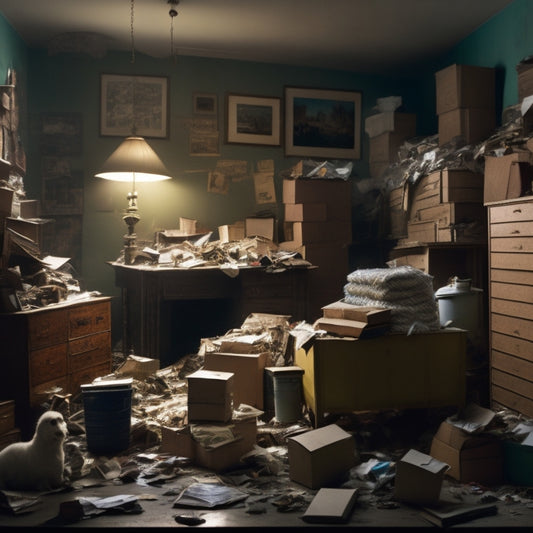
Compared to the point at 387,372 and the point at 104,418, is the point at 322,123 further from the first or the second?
the point at 104,418

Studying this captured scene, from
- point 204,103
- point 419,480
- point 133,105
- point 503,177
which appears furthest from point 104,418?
point 204,103

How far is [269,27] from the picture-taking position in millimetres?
5125

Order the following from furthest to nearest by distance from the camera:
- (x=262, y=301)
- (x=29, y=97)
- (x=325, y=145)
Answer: (x=325, y=145)
(x=29, y=97)
(x=262, y=301)

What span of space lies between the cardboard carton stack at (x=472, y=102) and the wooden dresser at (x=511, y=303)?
1.17 metres

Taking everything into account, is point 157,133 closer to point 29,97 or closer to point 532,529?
point 29,97

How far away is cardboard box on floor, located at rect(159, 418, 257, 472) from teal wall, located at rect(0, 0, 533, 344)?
2931mm

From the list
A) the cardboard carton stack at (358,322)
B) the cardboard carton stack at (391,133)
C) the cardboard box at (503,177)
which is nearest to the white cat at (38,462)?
the cardboard carton stack at (358,322)

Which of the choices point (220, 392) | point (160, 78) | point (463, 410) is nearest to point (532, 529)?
point (463, 410)

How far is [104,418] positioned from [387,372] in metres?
1.48

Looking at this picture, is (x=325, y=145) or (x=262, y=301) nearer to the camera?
(x=262, y=301)

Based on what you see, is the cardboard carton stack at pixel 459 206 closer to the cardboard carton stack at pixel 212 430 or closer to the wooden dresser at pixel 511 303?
the wooden dresser at pixel 511 303

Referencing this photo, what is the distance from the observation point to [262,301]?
4.65 meters

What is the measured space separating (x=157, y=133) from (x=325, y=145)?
5.70 ft

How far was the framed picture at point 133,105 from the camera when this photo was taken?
18.6 feet
